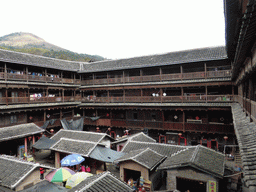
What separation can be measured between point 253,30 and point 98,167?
16758 millimetres

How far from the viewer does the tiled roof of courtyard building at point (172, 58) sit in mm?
21297

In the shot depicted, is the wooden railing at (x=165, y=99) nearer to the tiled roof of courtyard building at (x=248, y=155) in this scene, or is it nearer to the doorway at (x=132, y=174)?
the doorway at (x=132, y=174)

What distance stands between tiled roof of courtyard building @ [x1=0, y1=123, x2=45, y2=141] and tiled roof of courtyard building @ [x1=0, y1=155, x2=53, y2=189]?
21.2 feet

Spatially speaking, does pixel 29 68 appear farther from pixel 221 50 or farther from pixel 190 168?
pixel 221 50

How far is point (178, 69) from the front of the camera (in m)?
24.2

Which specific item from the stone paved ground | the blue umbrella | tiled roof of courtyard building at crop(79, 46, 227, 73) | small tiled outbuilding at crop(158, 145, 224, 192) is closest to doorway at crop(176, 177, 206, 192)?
small tiled outbuilding at crop(158, 145, 224, 192)

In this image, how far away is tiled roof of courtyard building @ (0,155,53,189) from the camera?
34.4ft

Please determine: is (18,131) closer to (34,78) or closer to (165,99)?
(34,78)

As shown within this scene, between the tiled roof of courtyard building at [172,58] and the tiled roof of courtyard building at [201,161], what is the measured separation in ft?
40.1

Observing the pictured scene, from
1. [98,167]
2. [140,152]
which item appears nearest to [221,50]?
[140,152]

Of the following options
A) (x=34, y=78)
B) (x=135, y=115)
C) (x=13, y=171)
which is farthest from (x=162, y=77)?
(x=13, y=171)

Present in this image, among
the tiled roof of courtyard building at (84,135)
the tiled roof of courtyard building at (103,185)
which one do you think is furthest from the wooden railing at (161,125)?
the tiled roof of courtyard building at (103,185)

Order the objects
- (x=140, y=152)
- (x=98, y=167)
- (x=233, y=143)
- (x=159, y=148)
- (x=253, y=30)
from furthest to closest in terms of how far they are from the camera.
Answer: (x=233, y=143), (x=98, y=167), (x=159, y=148), (x=140, y=152), (x=253, y=30)

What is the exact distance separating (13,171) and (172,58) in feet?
70.0
